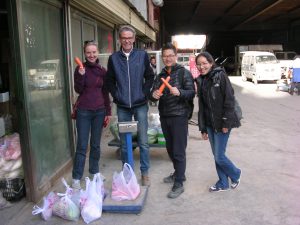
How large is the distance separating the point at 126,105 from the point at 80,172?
3.41 feet

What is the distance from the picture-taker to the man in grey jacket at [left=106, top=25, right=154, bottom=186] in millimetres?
4391

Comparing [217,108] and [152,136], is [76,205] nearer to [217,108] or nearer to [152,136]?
[217,108]

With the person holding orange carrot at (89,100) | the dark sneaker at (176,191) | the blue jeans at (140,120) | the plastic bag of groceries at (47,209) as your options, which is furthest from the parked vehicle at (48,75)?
the dark sneaker at (176,191)

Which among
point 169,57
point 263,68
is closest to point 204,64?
point 169,57

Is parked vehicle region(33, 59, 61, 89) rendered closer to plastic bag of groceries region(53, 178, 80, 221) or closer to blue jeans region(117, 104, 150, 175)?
blue jeans region(117, 104, 150, 175)

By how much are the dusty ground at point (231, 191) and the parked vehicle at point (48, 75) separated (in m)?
1.28

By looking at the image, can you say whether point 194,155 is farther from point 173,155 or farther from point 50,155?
point 50,155

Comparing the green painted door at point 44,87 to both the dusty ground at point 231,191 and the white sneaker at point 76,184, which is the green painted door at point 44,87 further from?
the dusty ground at point 231,191

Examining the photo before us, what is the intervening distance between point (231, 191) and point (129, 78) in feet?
5.79

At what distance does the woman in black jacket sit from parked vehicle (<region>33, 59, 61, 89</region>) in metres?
1.85

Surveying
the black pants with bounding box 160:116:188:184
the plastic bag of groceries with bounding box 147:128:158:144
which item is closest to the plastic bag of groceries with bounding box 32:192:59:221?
the black pants with bounding box 160:116:188:184

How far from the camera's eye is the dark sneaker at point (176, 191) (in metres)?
4.54

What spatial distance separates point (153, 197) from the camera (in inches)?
180

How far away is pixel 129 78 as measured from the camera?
4.39m
